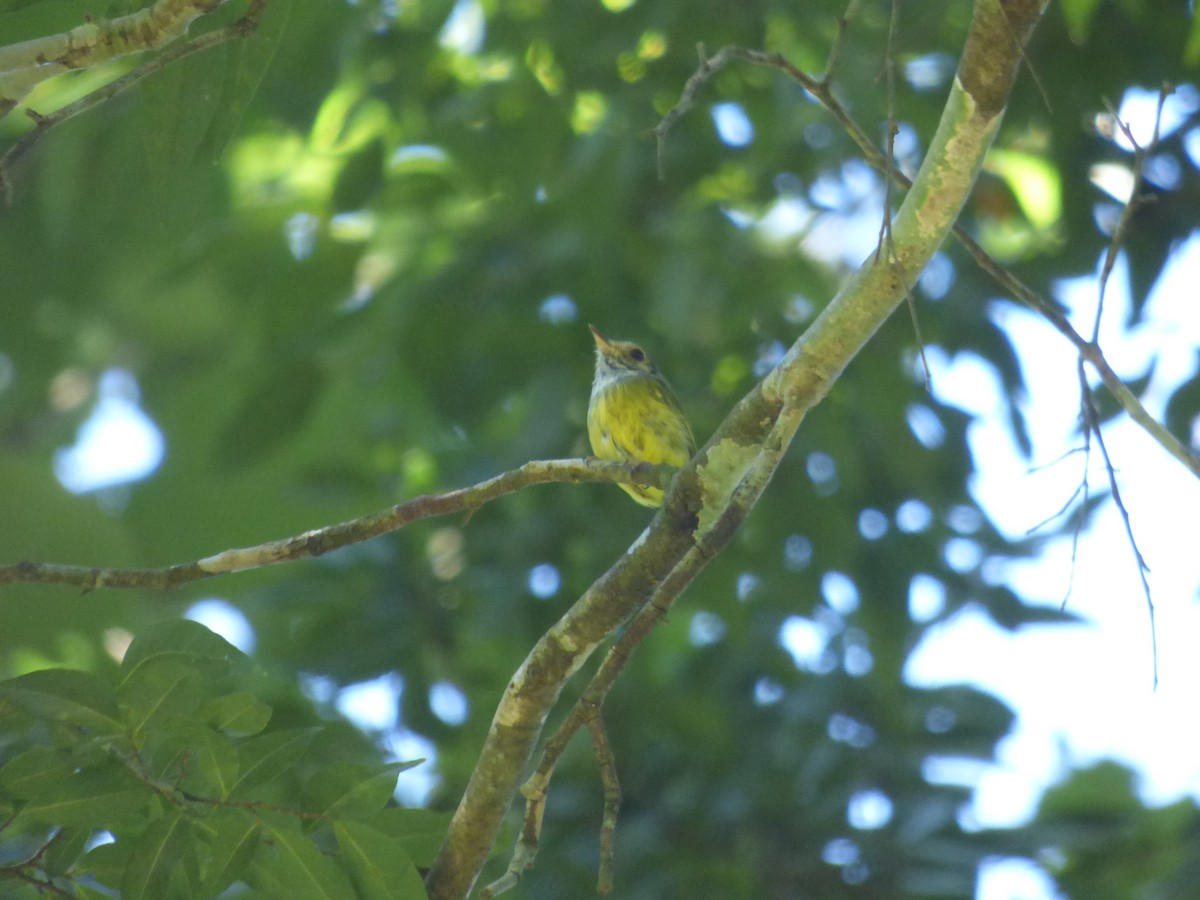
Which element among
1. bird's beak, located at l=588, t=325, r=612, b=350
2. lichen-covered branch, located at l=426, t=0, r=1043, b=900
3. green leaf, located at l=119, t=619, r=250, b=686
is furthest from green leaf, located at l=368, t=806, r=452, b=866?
bird's beak, located at l=588, t=325, r=612, b=350

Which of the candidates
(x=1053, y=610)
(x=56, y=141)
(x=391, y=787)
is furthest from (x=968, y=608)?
(x=56, y=141)

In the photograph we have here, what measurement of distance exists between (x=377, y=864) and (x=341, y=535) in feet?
A: 2.27

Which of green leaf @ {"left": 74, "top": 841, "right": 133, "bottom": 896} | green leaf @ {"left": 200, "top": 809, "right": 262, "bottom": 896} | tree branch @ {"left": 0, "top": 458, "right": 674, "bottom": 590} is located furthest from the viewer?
tree branch @ {"left": 0, "top": 458, "right": 674, "bottom": 590}

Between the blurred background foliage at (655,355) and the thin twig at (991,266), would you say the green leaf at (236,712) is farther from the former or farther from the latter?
the blurred background foliage at (655,355)

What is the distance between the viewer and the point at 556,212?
6.05m

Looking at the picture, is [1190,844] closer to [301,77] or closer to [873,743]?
[873,743]

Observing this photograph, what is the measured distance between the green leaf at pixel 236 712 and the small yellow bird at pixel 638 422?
2.56 meters

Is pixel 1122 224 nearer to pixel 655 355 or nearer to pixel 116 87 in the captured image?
pixel 116 87

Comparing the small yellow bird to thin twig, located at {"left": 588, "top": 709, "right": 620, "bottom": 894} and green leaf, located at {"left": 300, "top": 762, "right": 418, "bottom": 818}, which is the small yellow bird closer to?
thin twig, located at {"left": 588, "top": 709, "right": 620, "bottom": 894}

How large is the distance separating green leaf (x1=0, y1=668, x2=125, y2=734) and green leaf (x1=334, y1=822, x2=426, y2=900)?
501mm

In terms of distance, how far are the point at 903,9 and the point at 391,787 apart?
3846 mm

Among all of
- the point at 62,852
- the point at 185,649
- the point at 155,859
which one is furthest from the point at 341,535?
the point at 62,852

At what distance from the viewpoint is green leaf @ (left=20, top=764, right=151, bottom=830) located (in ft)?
8.38

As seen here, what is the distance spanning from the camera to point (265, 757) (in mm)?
2709
